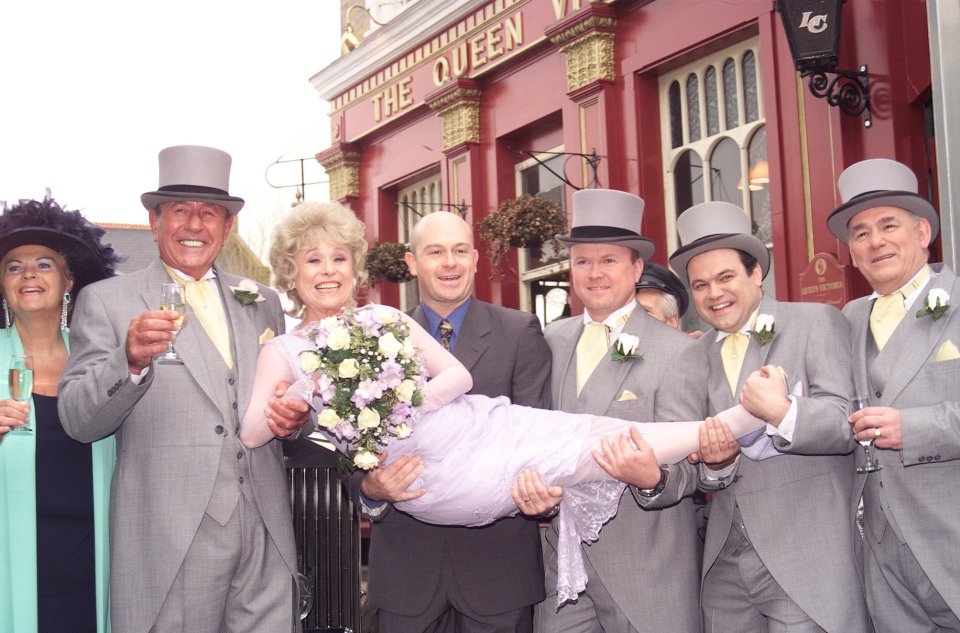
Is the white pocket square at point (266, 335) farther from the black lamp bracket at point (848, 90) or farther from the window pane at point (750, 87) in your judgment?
the window pane at point (750, 87)

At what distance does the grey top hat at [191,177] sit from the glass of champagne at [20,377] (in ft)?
2.89

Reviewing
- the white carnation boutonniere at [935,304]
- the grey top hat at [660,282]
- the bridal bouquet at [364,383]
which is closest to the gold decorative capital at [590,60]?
the grey top hat at [660,282]

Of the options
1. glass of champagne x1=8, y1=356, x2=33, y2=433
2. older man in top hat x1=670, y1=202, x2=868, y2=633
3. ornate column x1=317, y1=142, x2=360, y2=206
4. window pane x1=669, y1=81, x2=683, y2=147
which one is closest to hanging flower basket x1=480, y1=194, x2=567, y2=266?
window pane x1=669, y1=81, x2=683, y2=147

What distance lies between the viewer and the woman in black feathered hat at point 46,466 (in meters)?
3.75

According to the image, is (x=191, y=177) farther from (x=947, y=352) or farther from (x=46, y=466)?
(x=947, y=352)

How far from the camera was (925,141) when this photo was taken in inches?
303

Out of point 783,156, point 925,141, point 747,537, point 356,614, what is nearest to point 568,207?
point 783,156

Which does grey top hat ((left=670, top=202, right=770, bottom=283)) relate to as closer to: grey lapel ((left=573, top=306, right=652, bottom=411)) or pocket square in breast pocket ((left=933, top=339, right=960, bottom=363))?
grey lapel ((left=573, top=306, right=652, bottom=411))

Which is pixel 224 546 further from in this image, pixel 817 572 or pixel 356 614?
pixel 817 572

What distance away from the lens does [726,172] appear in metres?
10.0

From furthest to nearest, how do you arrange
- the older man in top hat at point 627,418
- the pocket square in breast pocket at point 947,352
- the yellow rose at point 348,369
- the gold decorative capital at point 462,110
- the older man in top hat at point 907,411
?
the gold decorative capital at point 462,110 → the older man in top hat at point 627,418 → the pocket square in breast pocket at point 947,352 → the older man in top hat at point 907,411 → the yellow rose at point 348,369

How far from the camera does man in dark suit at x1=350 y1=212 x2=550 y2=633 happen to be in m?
3.78

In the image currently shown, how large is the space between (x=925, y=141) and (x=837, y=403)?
5.00m

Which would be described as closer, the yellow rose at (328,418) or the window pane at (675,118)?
the yellow rose at (328,418)
